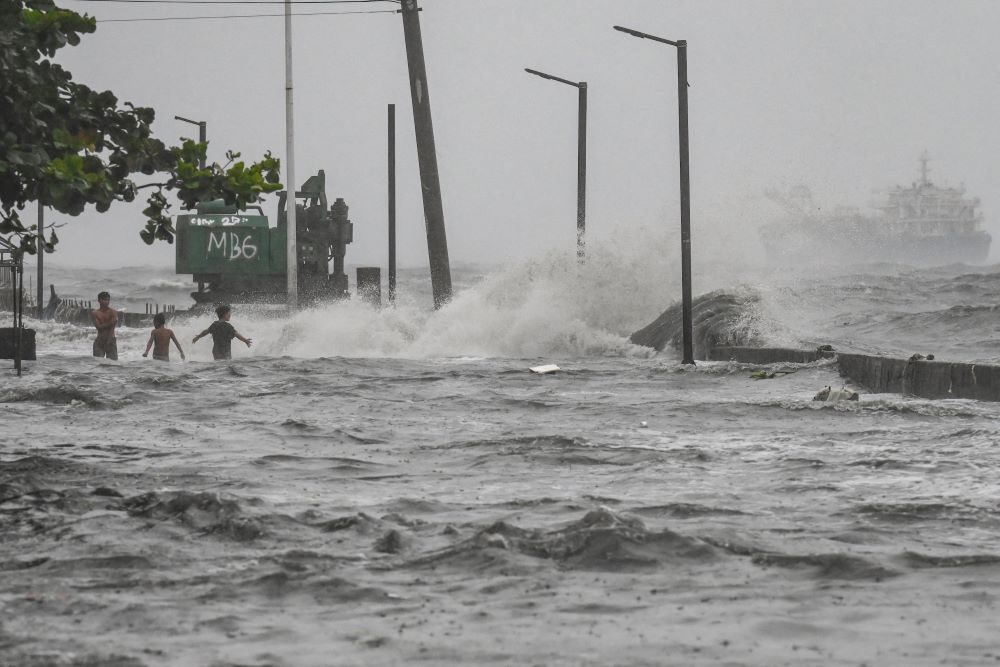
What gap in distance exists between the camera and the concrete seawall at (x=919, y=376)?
52.8 ft

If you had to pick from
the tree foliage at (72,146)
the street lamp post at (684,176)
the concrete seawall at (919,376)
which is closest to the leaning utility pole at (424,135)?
the street lamp post at (684,176)

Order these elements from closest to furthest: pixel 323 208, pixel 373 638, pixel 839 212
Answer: pixel 373 638
pixel 323 208
pixel 839 212

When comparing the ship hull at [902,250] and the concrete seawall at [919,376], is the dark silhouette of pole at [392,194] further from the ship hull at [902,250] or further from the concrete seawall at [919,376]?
the ship hull at [902,250]

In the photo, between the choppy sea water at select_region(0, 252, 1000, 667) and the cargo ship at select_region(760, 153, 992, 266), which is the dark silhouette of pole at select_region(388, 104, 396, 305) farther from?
the cargo ship at select_region(760, 153, 992, 266)

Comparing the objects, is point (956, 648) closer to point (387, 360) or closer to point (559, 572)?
point (559, 572)

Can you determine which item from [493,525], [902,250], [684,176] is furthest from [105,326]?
[902,250]

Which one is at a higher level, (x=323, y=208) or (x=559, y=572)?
(x=323, y=208)

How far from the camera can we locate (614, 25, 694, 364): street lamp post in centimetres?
2350

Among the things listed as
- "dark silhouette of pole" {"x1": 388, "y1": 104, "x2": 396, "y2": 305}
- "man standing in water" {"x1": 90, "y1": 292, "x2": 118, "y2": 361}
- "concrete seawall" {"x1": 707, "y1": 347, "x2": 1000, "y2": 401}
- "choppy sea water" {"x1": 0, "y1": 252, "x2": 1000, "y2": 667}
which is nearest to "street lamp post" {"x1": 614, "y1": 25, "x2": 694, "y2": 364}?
"concrete seawall" {"x1": 707, "y1": 347, "x2": 1000, "y2": 401}

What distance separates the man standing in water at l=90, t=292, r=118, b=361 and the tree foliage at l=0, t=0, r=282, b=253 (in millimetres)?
11347

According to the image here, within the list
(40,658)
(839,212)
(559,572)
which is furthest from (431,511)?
(839,212)

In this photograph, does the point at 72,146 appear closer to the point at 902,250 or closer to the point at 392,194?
the point at 392,194

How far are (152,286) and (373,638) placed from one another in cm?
8682

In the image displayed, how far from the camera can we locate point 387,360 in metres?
25.4
